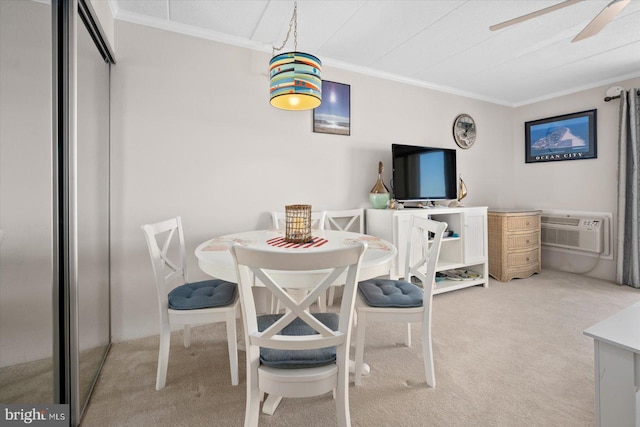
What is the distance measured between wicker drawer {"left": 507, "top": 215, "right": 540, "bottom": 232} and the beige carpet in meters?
1.23

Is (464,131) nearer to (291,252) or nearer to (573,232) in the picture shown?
(573,232)

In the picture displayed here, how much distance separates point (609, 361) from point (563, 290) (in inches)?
116

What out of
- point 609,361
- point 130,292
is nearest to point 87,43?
point 130,292

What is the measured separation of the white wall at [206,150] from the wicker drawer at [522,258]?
1.95 metres

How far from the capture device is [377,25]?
7.95 feet

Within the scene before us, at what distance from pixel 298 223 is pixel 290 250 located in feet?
1.10

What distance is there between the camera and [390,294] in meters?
1.83

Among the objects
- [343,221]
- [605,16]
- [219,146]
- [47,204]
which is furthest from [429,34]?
[47,204]

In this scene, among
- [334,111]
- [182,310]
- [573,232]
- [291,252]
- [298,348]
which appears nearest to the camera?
[291,252]

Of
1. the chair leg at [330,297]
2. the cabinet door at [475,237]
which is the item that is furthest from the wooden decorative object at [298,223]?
the cabinet door at [475,237]

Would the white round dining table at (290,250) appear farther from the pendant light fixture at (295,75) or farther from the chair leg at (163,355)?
the pendant light fixture at (295,75)

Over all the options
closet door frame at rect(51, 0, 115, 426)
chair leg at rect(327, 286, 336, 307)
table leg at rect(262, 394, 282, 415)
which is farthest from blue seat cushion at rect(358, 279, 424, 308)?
closet door frame at rect(51, 0, 115, 426)

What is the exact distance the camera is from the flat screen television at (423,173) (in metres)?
3.24

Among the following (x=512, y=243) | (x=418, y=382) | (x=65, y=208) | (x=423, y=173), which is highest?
(x=423, y=173)
